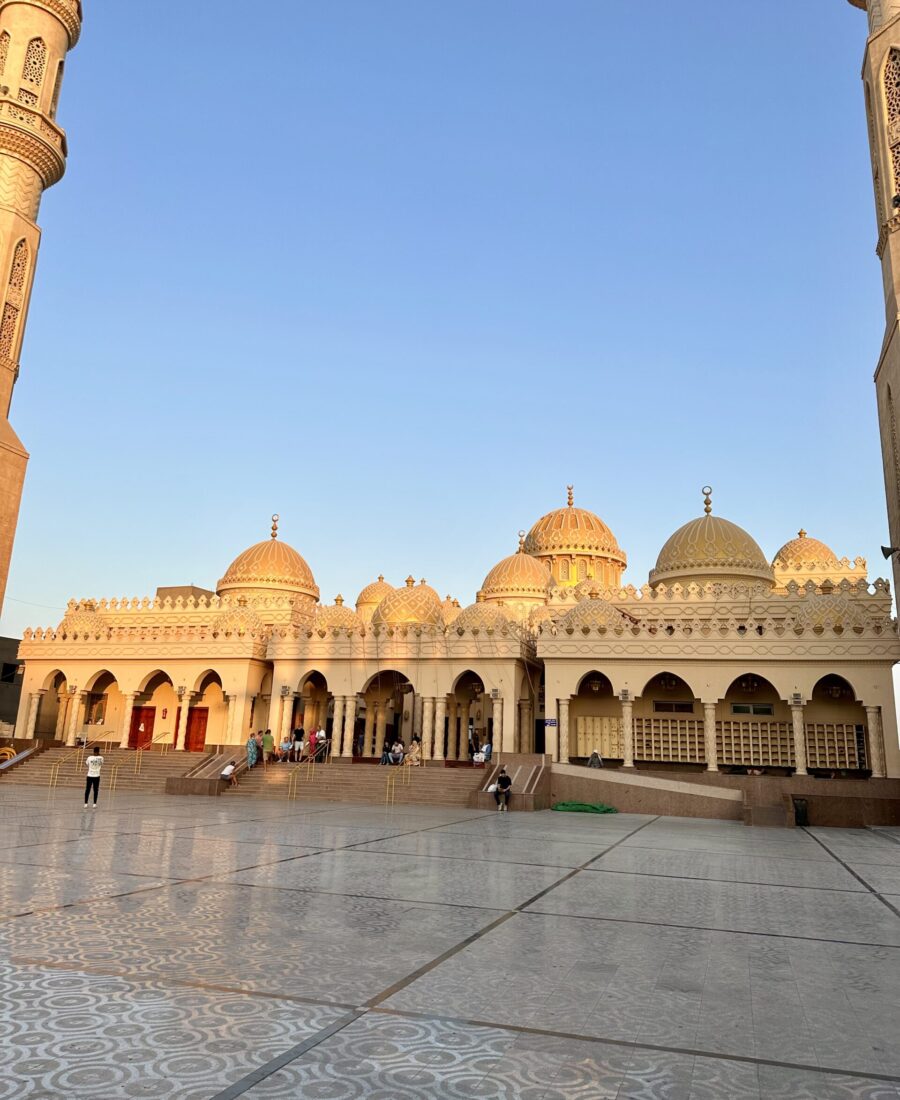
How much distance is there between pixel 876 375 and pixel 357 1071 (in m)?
26.0

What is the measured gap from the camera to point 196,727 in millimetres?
33312

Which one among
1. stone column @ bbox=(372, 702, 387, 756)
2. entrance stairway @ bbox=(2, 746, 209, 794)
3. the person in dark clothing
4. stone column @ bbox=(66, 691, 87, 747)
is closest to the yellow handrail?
entrance stairway @ bbox=(2, 746, 209, 794)

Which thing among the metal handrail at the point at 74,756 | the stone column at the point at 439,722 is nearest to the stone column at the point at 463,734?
the stone column at the point at 439,722

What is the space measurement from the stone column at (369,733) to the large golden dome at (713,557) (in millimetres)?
12388

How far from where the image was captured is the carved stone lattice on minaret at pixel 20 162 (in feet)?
89.4

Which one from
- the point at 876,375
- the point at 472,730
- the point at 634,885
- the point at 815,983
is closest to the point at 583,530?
the point at 472,730

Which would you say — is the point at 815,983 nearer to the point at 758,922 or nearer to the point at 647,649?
the point at 758,922

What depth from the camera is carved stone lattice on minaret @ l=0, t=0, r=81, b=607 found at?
1072 inches

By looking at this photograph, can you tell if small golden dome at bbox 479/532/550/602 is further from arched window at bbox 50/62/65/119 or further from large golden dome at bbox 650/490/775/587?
arched window at bbox 50/62/65/119

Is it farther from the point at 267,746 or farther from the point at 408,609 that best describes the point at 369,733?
the point at 267,746

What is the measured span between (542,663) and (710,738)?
630 cm

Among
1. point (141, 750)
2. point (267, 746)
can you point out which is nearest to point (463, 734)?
point (267, 746)

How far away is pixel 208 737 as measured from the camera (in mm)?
31766

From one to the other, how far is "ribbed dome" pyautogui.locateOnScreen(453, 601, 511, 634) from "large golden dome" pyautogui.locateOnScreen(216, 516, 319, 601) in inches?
468
